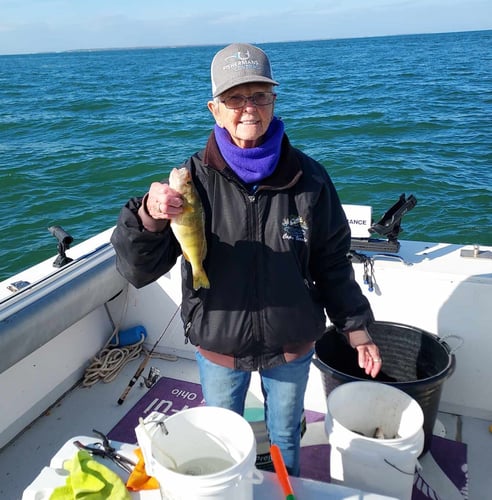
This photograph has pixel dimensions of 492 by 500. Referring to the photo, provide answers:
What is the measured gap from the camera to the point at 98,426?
3604 millimetres

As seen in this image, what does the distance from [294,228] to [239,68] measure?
0.64 meters

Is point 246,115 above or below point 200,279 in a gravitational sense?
above

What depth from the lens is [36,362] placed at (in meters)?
3.59

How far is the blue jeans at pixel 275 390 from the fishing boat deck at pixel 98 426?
1.31 metres

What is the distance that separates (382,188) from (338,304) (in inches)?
368

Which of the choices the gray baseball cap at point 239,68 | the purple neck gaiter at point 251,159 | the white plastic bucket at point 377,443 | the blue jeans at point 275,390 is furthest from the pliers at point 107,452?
the gray baseball cap at point 239,68

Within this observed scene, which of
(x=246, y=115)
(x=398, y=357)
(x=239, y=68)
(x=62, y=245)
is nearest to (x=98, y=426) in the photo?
(x=62, y=245)

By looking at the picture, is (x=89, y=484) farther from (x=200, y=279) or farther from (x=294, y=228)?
(x=294, y=228)

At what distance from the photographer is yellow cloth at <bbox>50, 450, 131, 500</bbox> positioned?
163 centimetres

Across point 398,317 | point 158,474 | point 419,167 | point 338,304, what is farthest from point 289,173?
point 419,167

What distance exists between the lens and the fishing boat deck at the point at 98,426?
10.1 feet

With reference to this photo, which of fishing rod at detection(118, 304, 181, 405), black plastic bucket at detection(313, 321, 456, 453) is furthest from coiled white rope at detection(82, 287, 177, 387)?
black plastic bucket at detection(313, 321, 456, 453)

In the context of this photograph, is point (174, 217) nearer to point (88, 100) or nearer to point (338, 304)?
point (338, 304)

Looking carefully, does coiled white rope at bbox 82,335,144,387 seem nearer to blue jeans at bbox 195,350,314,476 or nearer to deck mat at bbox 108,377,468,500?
deck mat at bbox 108,377,468,500
